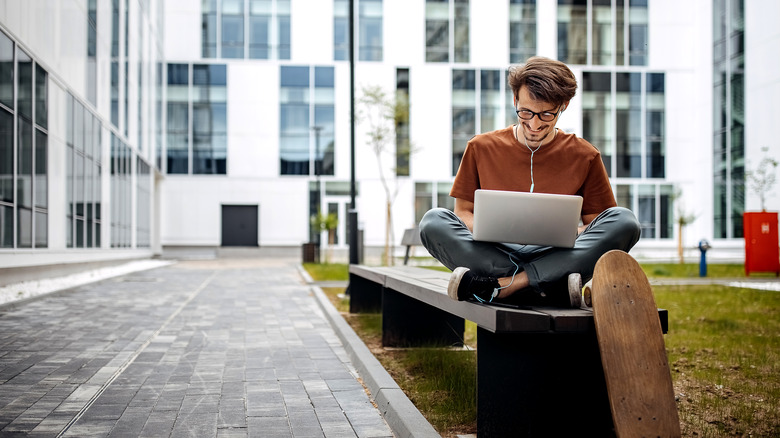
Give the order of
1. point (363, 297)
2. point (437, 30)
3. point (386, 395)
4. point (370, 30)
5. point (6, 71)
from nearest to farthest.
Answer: point (386, 395)
point (363, 297)
point (6, 71)
point (370, 30)
point (437, 30)

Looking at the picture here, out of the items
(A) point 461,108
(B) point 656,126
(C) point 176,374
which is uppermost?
(A) point 461,108

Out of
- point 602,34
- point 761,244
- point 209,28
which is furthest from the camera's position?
point 602,34

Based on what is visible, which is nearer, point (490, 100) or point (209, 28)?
point (209, 28)

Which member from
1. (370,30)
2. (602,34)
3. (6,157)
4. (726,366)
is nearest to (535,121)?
(726,366)

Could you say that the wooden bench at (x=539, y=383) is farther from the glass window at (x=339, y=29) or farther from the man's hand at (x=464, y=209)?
the glass window at (x=339, y=29)

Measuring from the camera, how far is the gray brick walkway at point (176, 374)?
3744mm

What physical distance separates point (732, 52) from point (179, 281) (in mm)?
26866

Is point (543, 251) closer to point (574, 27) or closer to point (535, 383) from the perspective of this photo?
point (535, 383)

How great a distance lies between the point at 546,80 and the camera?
3.26 metres

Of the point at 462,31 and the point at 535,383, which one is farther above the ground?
the point at 462,31

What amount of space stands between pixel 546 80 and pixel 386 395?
6.72 ft

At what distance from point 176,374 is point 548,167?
3.12 meters

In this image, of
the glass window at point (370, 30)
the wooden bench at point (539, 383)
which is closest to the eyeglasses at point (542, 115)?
the wooden bench at point (539, 383)

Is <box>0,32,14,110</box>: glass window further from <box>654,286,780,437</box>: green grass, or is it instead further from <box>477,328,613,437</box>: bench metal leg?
<box>477,328,613,437</box>: bench metal leg
